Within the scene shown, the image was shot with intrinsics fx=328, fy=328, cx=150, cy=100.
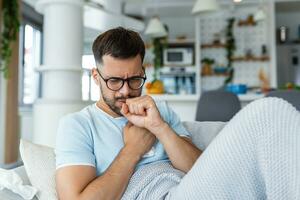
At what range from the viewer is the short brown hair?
1.13m

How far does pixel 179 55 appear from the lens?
228 inches

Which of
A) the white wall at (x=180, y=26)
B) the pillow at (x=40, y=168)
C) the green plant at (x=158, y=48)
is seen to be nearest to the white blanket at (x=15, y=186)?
the pillow at (x=40, y=168)

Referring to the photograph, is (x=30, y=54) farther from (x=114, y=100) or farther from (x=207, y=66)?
(x=114, y=100)

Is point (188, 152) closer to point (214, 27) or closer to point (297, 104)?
point (297, 104)

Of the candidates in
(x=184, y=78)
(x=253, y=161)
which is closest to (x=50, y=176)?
(x=253, y=161)

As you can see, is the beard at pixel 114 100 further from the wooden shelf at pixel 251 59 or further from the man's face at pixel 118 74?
the wooden shelf at pixel 251 59

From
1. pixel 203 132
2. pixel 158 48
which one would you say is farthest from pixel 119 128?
pixel 158 48

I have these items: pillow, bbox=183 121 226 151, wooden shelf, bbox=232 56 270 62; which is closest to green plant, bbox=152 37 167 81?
wooden shelf, bbox=232 56 270 62

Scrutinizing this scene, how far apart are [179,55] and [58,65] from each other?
3.71 metres

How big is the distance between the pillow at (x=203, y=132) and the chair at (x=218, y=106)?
4.14 ft

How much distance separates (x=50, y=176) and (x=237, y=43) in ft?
16.9

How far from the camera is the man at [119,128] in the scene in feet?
3.37

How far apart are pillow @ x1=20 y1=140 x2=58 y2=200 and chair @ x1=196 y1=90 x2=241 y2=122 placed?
5.80 feet

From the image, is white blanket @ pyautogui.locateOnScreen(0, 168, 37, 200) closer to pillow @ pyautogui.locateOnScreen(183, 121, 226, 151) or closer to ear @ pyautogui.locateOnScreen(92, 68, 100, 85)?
ear @ pyautogui.locateOnScreen(92, 68, 100, 85)
